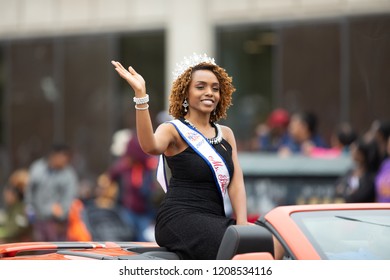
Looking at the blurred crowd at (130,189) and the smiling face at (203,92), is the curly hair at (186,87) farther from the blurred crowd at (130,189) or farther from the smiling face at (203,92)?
the blurred crowd at (130,189)

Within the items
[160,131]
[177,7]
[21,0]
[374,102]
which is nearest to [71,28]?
[21,0]

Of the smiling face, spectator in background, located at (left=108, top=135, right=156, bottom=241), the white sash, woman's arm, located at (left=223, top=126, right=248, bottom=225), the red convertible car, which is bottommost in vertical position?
spectator in background, located at (left=108, top=135, right=156, bottom=241)

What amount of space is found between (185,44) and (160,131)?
44.2 feet

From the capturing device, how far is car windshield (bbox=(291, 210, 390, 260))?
15.2 feet

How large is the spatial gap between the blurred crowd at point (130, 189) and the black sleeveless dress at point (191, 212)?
467cm

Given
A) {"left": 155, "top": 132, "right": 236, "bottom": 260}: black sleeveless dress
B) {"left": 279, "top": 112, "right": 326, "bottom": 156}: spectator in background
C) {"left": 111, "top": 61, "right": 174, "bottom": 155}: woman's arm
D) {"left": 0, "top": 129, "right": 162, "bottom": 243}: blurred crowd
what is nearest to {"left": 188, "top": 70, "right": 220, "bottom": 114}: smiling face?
{"left": 155, "top": 132, "right": 236, "bottom": 260}: black sleeveless dress

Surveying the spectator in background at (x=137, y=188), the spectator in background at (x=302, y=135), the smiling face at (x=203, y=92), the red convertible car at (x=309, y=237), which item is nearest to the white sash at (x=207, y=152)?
the smiling face at (x=203, y=92)

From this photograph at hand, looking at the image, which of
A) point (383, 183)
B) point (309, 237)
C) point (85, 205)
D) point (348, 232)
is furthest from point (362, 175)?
point (309, 237)

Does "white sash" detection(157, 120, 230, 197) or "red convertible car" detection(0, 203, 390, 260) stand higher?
"white sash" detection(157, 120, 230, 197)

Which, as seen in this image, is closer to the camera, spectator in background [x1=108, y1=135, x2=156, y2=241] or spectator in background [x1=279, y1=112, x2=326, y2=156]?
spectator in background [x1=279, y1=112, x2=326, y2=156]

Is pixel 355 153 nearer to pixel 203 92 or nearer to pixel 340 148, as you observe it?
pixel 340 148

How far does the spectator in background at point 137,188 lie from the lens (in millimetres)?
12875

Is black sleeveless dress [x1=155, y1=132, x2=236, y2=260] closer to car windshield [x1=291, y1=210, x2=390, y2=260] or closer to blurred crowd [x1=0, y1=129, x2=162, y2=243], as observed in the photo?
car windshield [x1=291, y1=210, x2=390, y2=260]

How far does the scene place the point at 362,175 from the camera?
10242 mm
